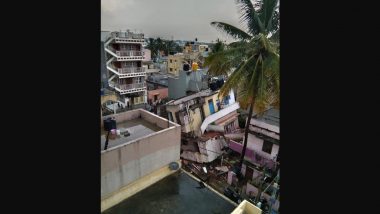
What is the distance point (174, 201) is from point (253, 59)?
9189mm

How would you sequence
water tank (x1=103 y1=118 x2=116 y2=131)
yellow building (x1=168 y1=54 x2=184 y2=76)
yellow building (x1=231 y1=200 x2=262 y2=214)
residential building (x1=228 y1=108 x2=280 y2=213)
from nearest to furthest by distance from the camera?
A: 1. yellow building (x1=231 y1=200 x2=262 y2=214)
2. water tank (x1=103 y1=118 x2=116 y2=131)
3. residential building (x1=228 y1=108 x2=280 y2=213)
4. yellow building (x1=168 y1=54 x2=184 y2=76)

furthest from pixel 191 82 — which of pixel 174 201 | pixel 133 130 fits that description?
pixel 174 201

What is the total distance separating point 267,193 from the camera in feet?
63.4

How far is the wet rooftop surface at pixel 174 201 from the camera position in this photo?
43.3 ft

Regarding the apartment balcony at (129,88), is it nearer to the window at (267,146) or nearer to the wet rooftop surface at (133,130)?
the wet rooftop surface at (133,130)

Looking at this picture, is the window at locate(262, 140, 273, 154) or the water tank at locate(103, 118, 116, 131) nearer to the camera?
the water tank at locate(103, 118, 116, 131)

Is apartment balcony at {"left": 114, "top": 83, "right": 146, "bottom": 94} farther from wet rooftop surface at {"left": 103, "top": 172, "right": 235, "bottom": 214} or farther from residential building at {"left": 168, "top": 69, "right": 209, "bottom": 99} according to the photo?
wet rooftop surface at {"left": 103, "top": 172, "right": 235, "bottom": 214}

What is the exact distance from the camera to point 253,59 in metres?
14.4

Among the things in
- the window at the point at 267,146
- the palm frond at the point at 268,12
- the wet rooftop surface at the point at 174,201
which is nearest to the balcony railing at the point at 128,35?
the window at the point at 267,146

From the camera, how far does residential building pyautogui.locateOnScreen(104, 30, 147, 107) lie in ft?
123

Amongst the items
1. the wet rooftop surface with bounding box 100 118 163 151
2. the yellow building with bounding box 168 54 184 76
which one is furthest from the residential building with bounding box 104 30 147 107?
the wet rooftop surface with bounding box 100 118 163 151

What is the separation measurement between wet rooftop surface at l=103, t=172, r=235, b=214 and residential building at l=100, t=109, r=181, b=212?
52 cm
